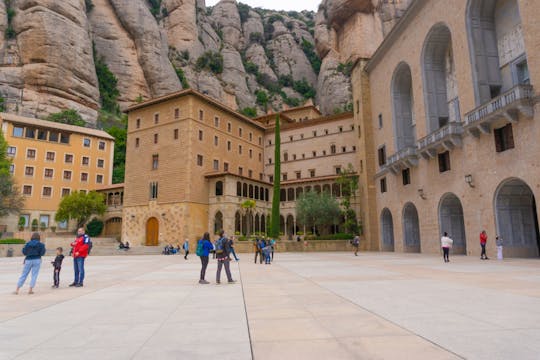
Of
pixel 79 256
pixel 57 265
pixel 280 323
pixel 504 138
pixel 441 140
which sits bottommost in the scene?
pixel 280 323

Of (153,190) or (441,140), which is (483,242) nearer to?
(441,140)

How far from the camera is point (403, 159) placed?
29422 millimetres

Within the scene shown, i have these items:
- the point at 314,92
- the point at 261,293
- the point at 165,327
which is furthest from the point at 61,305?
the point at 314,92

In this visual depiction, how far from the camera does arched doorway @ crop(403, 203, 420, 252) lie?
1220 inches

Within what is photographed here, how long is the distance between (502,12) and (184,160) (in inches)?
1295

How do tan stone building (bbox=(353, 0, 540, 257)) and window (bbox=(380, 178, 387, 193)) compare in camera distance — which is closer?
tan stone building (bbox=(353, 0, 540, 257))

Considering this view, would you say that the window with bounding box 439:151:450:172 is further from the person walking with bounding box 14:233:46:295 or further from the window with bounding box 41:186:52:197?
the window with bounding box 41:186:52:197

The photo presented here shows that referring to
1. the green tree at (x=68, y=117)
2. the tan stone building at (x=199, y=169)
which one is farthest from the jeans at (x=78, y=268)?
the green tree at (x=68, y=117)

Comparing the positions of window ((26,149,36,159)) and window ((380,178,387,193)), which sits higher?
window ((26,149,36,159))

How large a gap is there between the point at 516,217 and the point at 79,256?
2261cm

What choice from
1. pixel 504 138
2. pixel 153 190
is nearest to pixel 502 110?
pixel 504 138

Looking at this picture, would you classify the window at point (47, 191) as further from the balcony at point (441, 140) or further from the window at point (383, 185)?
the balcony at point (441, 140)

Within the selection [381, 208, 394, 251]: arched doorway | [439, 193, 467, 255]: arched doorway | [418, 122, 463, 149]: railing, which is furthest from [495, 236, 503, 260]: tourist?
[381, 208, 394, 251]: arched doorway

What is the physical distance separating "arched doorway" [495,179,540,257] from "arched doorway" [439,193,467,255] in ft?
17.3
